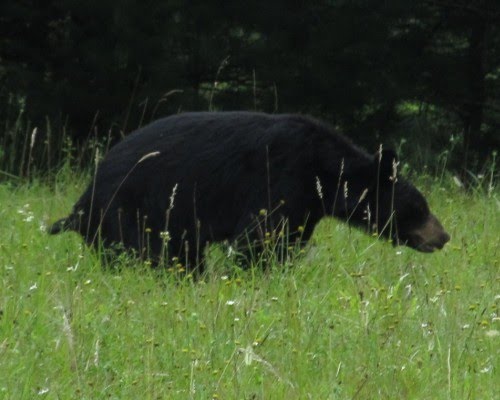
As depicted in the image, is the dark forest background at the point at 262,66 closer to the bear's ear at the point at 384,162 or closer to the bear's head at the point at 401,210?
the bear's head at the point at 401,210

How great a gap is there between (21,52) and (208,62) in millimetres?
1712

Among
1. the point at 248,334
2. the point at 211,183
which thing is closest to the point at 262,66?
the point at 211,183

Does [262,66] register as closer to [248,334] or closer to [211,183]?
[211,183]

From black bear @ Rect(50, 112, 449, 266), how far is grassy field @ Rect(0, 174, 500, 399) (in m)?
0.38

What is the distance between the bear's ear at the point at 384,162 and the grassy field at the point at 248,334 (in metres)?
0.81

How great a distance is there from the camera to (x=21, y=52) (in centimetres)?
1003

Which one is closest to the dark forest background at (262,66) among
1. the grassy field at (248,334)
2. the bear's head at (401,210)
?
the bear's head at (401,210)

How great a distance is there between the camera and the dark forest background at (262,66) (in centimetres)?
949

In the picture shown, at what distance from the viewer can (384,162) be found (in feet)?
21.4

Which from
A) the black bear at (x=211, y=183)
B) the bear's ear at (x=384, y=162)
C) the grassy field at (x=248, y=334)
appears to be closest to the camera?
the grassy field at (x=248, y=334)

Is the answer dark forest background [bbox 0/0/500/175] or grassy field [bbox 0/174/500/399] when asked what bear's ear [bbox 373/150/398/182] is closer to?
grassy field [bbox 0/174/500/399]

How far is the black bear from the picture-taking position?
244 inches

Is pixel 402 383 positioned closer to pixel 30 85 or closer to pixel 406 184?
pixel 406 184

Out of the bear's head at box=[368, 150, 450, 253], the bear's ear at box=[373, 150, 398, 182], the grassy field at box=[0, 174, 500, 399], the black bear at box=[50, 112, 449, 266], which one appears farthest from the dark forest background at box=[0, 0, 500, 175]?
the grassy field at box=[0, 174, 500, 399]
